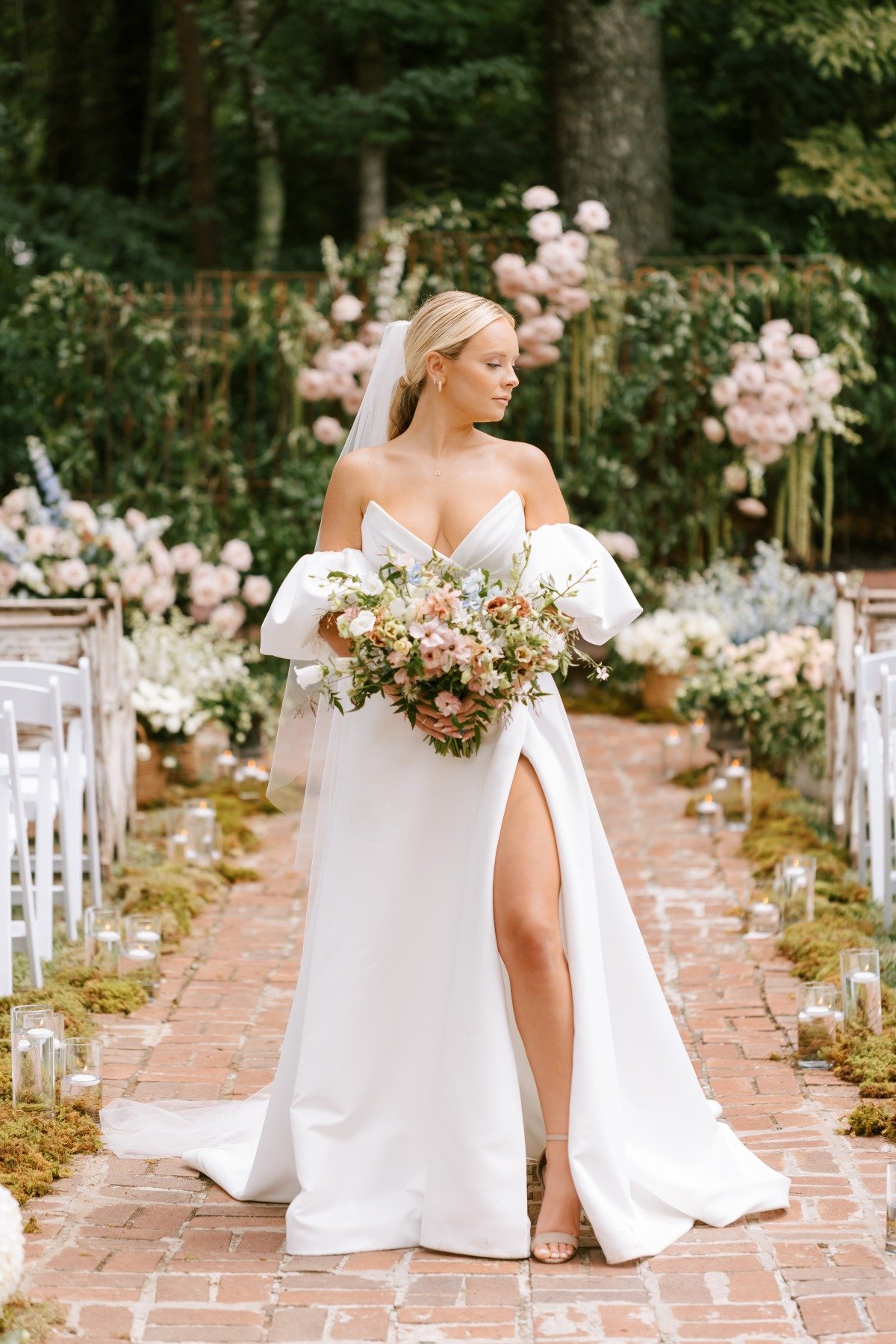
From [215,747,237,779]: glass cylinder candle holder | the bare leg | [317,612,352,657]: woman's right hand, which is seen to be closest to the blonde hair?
[317,612,352,657]: woman's right hand

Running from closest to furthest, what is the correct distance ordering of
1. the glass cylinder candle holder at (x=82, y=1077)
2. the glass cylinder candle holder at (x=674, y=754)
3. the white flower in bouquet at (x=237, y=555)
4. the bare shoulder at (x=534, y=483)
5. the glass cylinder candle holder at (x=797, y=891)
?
1. the bare shoulder at (x=534, y=483)
2. the glass cylinder candle holder at (x=82, y=1077)
3. the glass cylinder candle holder at (x=797, y=891)
4. the glass cylinder candle holder at (x=674, y=754)
5. the white flower in bouquet at (x=237, y=555)

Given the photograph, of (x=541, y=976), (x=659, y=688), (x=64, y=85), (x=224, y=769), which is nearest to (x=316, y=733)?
(x=541, y=976)

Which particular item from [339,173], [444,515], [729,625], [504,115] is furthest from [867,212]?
[444,515]

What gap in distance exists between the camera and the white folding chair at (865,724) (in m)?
6.41

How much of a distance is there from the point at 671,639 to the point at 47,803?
532 centimetres

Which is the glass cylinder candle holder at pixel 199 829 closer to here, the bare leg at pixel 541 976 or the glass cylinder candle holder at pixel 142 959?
the glass cylinder candle holder at pixel 142 959

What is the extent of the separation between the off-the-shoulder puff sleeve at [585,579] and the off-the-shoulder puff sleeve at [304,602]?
40 centimetres

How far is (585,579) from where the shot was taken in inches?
157

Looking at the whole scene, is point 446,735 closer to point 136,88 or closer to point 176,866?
point 176,866

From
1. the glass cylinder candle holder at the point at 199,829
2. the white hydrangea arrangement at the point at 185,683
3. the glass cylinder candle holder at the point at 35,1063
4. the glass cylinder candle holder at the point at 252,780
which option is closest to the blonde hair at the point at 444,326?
the glass cylinder candle holder at the point at 35,1063

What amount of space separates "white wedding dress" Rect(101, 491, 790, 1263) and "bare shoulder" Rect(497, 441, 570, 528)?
0.08 metres

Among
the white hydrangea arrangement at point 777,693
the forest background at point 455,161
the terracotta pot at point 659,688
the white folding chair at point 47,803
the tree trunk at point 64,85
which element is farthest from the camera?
the tree trunk at point 64,85

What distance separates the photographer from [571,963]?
3881 millimetres

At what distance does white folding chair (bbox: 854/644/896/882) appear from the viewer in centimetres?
641
